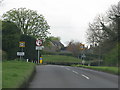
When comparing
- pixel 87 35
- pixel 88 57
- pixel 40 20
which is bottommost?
pixel 88 57

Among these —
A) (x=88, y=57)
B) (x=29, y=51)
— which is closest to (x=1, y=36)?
(x=29, y=51)

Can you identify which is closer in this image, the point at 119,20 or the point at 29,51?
the point at 119,20

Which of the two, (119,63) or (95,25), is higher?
(95,25)

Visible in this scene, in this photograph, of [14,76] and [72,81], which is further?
[72,81]

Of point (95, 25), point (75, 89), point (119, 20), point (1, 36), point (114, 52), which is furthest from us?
point (95, 25)

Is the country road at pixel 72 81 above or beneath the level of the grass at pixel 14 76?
beneath

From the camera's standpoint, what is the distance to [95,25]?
2229 inches

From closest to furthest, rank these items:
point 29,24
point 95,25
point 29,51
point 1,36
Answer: point 1,36, point 29,51, point 95,25, point 29,24

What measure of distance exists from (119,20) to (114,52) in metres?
9.39

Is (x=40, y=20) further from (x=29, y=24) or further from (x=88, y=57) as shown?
(x=88, y=57)

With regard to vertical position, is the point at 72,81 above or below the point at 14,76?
below

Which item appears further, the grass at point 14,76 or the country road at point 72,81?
the country road at point 72,81

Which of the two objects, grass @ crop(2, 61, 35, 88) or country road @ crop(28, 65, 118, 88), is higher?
grass @ crop(2, 61, 35, 88)

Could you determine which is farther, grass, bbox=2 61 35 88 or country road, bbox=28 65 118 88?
country road, bbox=28 65 118 88
